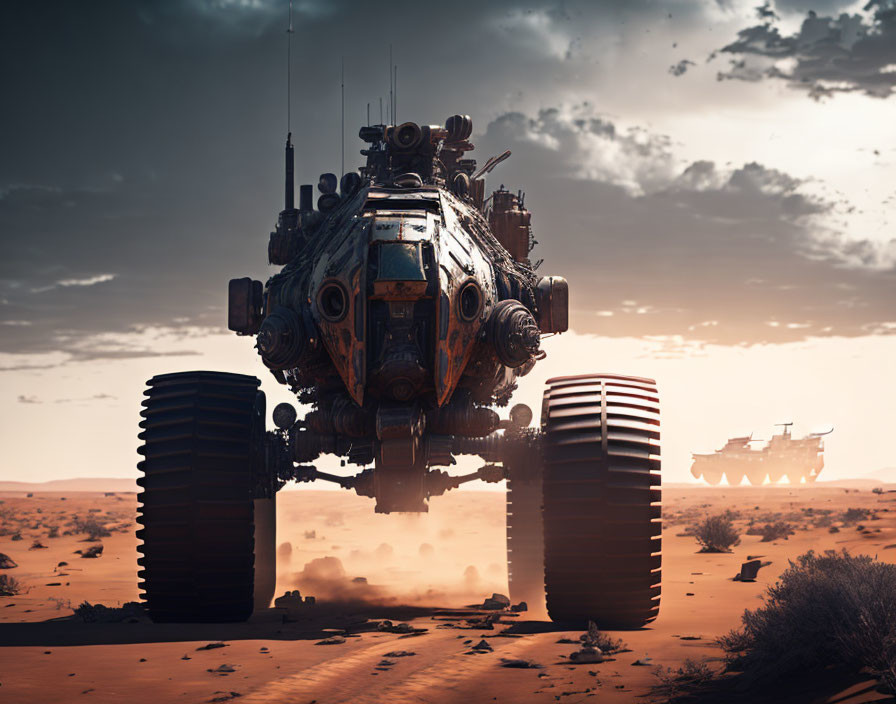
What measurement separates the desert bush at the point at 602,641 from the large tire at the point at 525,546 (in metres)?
6.16

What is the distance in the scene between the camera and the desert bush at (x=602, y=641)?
32.7 ft

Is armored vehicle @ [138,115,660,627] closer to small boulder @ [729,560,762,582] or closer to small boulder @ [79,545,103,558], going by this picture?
small boulder @ [729,560,762,582]

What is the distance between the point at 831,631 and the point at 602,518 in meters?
3.34

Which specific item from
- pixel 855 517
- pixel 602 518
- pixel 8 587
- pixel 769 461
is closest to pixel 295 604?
pixel 8 587

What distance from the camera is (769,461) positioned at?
279ft

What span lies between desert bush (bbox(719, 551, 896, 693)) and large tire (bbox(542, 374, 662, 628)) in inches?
84.6

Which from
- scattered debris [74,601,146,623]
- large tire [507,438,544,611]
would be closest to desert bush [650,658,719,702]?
scattered debris [74,601,146,623]

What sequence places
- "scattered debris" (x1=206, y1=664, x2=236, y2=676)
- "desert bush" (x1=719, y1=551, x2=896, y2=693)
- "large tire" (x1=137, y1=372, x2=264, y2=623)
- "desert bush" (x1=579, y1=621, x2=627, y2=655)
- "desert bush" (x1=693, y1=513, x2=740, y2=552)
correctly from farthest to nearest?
1. "desert bush" (x1=693, y1=513, x2=740, y2=552)
2. "large tire" (x1=137, y1=372, x2=264, y2=623)
3. "desert bush" (x1=579, y1=621, x2=627, y2=655)
4. "scattered debris" (x1=206, y1=664, x2=236, y2=676)
5. "desert bush" (x1=719, y1=551, x2=896, y2=693)

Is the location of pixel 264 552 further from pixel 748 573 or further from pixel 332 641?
pixel 748 573

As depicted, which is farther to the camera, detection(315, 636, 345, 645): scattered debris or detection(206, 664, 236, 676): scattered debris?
detection(315, 636, 345, 645): scattered debris

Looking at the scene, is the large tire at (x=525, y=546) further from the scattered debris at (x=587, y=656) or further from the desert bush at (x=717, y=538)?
the desert bush at (x=717, y=538)

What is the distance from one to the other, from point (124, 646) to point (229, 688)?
8.34ft

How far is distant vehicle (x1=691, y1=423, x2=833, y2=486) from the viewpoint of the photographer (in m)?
85.2

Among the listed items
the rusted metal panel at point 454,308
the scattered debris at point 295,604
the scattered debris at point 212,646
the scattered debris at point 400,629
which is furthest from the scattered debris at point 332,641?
the scattered debris at point 295,604
